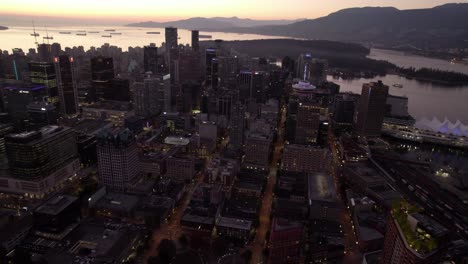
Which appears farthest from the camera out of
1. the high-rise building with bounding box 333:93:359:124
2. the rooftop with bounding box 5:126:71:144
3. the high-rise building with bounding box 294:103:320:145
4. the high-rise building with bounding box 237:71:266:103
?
the high-rise building with bounding box 237:71:266:103

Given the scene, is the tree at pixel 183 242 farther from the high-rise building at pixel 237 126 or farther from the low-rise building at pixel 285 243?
the high-rise building at pixel 237 126

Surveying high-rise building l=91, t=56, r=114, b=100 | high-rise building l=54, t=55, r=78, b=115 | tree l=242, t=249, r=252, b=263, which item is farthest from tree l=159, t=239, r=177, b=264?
high-rise building l=91, t=56, r=114, b=100

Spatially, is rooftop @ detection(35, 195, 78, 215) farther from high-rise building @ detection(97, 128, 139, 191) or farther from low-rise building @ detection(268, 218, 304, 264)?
low-rise building @ detection(268, 218, 304, 264)

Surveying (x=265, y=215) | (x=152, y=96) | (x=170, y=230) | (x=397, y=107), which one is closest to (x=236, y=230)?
(x=265, y=215)

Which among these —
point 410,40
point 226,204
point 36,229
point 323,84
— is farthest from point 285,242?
point 410,40

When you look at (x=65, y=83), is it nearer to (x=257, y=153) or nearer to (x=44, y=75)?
(x=44, y=75)

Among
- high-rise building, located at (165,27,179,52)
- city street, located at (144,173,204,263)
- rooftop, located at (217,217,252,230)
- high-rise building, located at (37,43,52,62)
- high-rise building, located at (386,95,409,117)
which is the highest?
high-rise building, located at (165,27,179,52)
